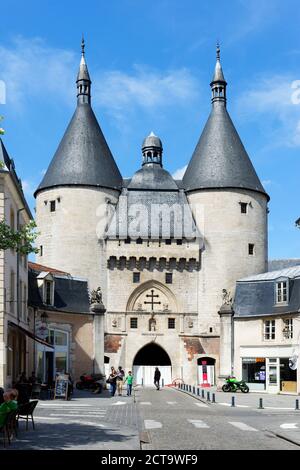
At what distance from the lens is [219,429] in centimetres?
1906

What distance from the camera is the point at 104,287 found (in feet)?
187

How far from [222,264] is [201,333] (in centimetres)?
516

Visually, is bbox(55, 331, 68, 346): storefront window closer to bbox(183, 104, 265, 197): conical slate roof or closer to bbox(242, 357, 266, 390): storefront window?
bbox(242, 357, 266, 390): storefront window

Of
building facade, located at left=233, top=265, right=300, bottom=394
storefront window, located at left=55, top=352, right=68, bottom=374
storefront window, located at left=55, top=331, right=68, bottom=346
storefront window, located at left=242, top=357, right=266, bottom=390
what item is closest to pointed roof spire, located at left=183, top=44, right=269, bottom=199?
building facade, located at left=233, top=265, right=300, bottom=394

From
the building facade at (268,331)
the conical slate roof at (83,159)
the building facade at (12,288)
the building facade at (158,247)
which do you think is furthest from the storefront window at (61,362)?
the conical slate roof at (83,159)

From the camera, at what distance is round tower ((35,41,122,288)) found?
56781 millimetres

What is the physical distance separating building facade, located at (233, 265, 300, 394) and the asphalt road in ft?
60.1

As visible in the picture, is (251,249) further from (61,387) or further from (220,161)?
(61,387)

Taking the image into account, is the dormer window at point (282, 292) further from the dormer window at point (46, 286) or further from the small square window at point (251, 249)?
the dormer window at point (46, 286)

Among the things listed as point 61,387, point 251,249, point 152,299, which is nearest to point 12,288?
point 61,387

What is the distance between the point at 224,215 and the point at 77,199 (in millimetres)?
10737

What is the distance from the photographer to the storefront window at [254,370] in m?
48.4
